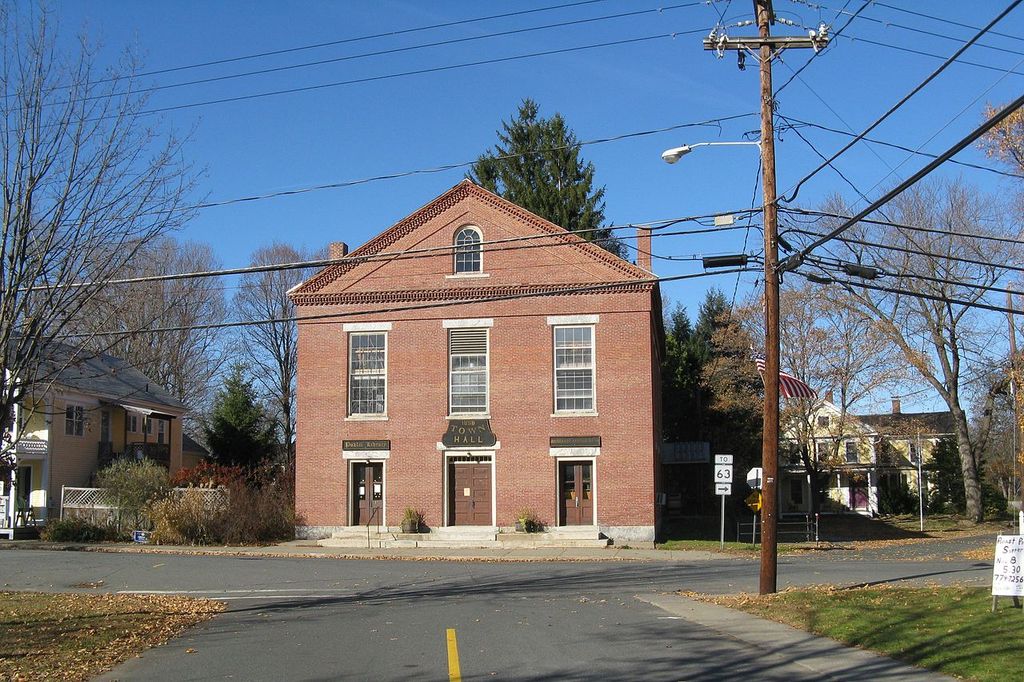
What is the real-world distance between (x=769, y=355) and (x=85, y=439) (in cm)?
3461

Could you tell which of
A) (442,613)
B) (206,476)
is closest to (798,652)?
(442,613)

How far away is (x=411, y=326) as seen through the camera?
34.1 metres

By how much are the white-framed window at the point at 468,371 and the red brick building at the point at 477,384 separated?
51 mm

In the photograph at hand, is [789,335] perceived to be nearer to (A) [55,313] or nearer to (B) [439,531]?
(B) [439,531]

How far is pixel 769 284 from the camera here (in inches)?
703

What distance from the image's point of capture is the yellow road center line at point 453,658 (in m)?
9.82

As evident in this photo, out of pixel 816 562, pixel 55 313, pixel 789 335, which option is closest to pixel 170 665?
pixel 55 313

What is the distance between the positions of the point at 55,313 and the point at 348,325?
21317 mm

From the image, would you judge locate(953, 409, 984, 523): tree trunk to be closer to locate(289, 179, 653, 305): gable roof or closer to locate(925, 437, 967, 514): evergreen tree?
locate(925, 437, 967, 514): evergreen tree

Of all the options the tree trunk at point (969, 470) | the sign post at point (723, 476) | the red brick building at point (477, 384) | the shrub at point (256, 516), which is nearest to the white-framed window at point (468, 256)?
the red brick building at point (477, 384)

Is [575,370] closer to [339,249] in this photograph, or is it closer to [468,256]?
A: [468,256]

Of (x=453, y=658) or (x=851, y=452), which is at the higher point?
(x=851, y=452)

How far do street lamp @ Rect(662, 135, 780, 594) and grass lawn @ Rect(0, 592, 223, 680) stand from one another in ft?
32.5

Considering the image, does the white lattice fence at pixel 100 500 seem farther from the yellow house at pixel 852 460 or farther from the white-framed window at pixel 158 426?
the yellow house at pixel 852 460
